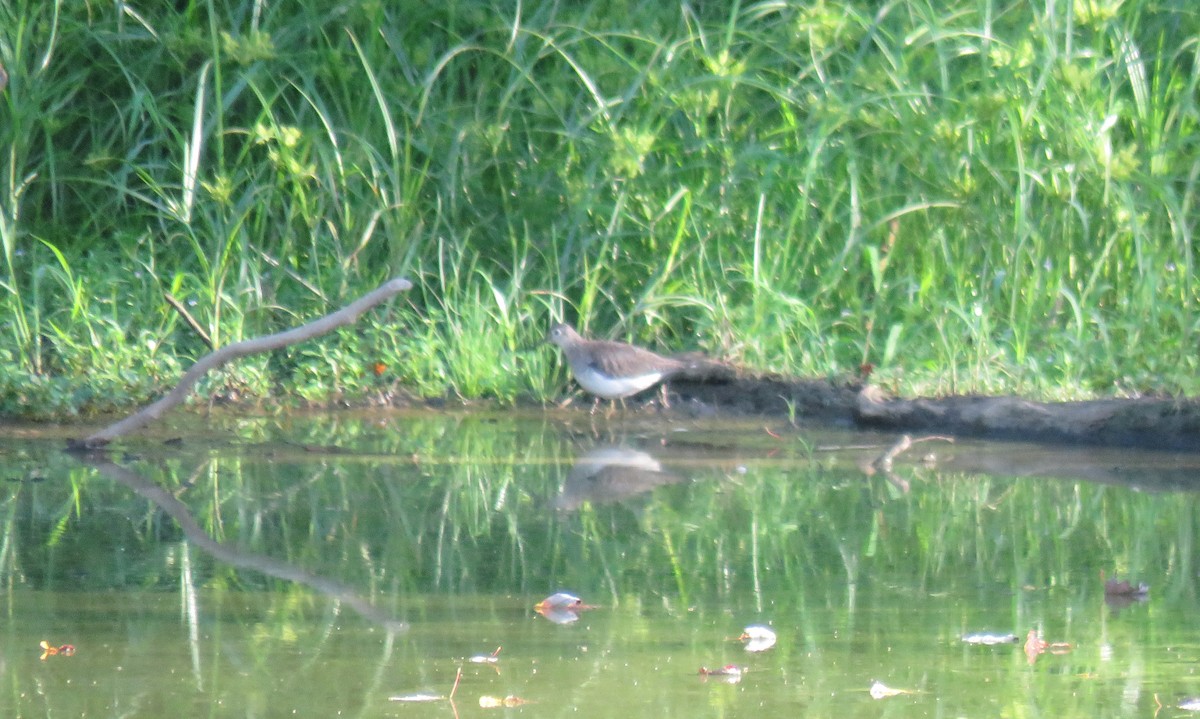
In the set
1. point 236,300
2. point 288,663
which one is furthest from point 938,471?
point 236,300

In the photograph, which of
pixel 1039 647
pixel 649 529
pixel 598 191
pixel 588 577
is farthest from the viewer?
pixel 598 191

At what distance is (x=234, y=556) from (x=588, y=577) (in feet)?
2.99

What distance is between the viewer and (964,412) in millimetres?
6191

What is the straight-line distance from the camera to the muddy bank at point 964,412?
19.0 ft

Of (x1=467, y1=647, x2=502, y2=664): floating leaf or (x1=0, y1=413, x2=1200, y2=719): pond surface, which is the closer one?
(x1=0, y1=413, x2=1200, y2=719): pond surface

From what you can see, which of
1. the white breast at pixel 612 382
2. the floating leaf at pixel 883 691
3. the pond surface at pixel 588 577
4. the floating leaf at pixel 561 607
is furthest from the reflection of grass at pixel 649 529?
the white breast at pixel 612 382

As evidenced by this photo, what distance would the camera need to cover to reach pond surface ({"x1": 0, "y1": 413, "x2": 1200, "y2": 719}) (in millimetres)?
2938

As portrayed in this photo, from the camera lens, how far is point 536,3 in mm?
8656

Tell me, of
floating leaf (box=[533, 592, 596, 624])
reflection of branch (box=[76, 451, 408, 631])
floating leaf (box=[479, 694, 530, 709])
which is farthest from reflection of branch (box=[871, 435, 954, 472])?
floating leaf (box=[479, 694, 530, 709])

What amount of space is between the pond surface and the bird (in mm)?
635

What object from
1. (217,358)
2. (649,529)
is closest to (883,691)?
(649,529)

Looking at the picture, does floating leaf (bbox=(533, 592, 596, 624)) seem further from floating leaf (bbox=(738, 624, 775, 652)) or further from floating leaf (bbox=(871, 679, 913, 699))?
floating leaf (bbox=(871, 679, 913, 699))

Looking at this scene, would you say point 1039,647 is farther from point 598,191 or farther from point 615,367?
point 598,191

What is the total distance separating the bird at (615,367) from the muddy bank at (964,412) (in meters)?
0.25
